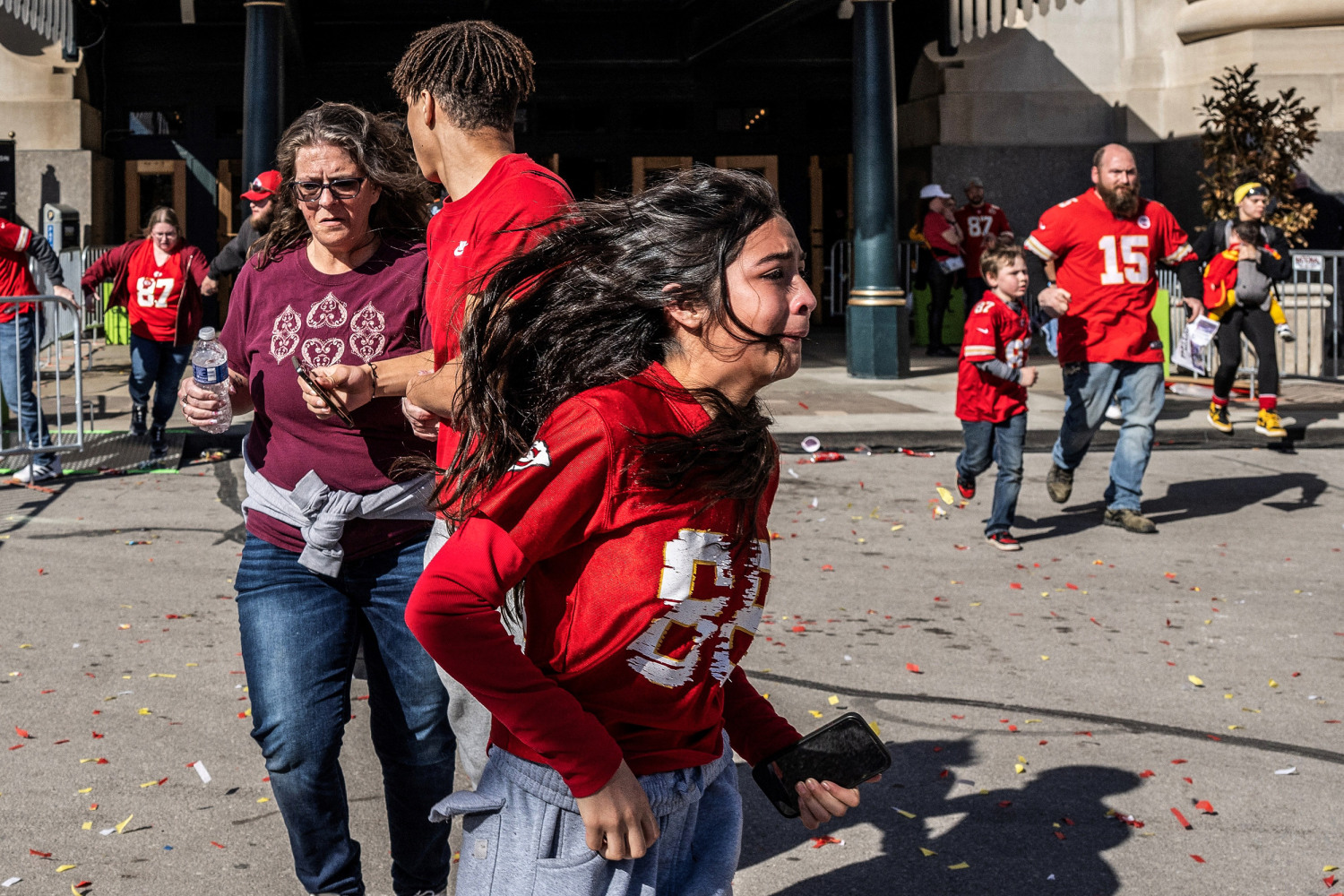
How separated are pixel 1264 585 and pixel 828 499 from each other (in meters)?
2.98

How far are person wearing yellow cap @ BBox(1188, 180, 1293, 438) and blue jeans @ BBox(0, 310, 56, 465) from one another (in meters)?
8.90

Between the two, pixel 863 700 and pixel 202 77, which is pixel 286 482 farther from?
pixel 202 77

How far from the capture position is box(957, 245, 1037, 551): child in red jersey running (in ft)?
25.1

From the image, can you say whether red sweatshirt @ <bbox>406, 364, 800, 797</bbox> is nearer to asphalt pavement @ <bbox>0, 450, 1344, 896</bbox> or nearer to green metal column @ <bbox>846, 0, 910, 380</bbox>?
asphalt pavement @ <bbox>0, 450, 1344, 896</bbox>

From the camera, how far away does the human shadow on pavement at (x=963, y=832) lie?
3791 millimetres

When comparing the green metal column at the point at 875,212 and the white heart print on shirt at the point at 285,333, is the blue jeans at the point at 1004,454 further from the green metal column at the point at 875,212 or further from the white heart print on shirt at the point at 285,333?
the green metal column at the point at 875,212

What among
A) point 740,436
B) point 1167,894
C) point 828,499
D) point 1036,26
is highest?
point 1036,26

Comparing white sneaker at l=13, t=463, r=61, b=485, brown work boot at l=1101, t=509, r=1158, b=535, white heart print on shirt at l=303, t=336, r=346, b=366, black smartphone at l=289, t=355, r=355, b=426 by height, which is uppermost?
white heart print on shirt at l=303, t=336, r=346, b=366

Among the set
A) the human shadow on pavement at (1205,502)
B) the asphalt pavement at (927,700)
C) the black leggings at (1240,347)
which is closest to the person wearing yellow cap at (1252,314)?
the black leggings at (1240,347)

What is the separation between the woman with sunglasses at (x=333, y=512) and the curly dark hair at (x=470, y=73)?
0.32 meters

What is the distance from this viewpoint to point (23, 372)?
10070 millimetres

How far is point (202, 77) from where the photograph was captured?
72.5 feet

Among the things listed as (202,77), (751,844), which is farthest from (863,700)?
(202,77)

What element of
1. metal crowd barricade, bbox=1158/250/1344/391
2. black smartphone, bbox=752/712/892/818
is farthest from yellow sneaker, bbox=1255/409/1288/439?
black smartphone, bbox=752/712/892/818
